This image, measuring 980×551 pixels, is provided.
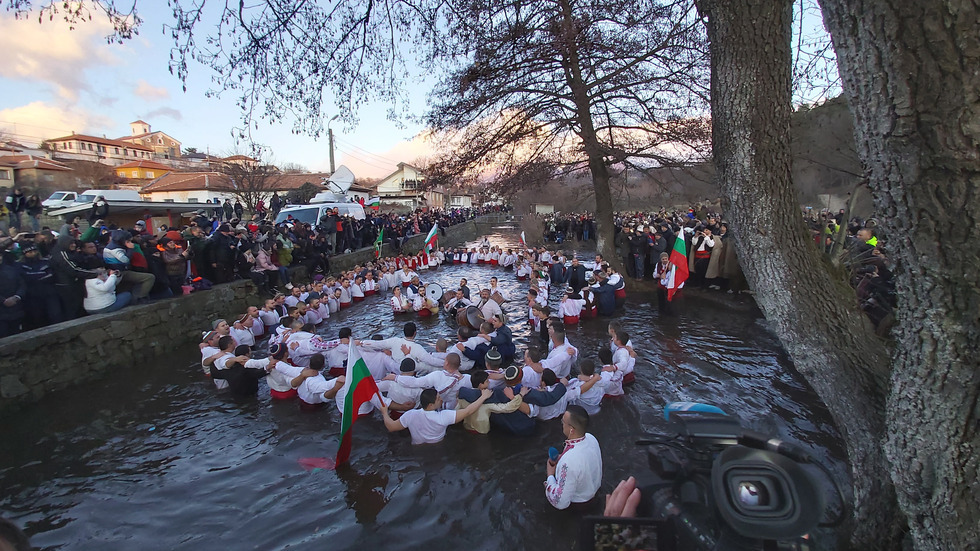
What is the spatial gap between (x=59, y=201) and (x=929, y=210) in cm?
2827

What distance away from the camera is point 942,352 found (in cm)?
232

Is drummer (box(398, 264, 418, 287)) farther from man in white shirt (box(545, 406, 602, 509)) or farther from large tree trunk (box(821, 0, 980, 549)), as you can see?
large tree trunk (box(821, 0, 980, 549))

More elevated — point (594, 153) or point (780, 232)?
point (594, 153)

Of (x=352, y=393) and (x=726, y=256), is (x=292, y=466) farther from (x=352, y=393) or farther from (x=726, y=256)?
(x=726, y=256)

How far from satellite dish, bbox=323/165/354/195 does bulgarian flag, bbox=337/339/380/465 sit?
22518mm

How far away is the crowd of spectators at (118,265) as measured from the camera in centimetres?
756

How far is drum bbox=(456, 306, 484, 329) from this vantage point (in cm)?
1016

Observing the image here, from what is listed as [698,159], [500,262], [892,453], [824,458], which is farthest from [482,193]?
[892,453]

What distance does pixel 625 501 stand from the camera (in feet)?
11.6

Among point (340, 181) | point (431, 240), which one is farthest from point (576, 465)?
point (340, 181)

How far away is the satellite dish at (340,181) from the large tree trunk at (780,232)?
2501 cm

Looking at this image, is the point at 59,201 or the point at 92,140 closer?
the point at 59,201

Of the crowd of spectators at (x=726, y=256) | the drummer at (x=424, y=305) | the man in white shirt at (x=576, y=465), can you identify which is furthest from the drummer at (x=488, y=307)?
the man in white shirt at (x=576, y=465)

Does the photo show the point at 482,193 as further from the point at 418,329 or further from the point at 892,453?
the point at 892,453
